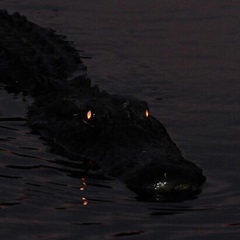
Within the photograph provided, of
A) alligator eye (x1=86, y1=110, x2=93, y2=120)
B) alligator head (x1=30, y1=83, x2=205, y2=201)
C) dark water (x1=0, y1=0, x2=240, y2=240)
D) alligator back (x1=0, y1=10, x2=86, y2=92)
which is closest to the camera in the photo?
dark water (x1=0, y1=0, x2=240, y2=240)

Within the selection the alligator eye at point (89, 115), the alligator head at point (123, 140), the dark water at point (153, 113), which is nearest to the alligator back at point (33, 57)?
the dark water at point (153, 113)

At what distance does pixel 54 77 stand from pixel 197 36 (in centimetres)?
349

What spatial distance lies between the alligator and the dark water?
187 mm

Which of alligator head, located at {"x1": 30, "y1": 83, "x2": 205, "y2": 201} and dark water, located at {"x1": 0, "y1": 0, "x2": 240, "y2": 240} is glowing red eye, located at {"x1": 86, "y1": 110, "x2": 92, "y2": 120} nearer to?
alligator head, located at {"x1": 30, "y1": 83, "x2": 205, "y2": 201}

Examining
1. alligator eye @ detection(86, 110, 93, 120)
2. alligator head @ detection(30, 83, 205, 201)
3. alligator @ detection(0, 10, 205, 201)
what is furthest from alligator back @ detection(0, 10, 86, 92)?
alligator eye @ detection(86, 110, 93, 120)

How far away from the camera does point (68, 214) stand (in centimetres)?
1048

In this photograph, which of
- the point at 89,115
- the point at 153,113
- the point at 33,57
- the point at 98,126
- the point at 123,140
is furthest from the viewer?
the point at 33,57

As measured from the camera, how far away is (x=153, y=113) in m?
14.0

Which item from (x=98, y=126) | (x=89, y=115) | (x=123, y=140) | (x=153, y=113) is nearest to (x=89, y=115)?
(x=89, y=115)

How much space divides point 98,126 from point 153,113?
176 cm

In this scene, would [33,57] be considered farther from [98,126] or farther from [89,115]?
[98,126]

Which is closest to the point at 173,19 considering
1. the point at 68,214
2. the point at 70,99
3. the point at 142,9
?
the point at 142,9

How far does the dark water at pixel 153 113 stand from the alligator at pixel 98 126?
19cm

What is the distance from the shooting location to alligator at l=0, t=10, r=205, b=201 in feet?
36.2
